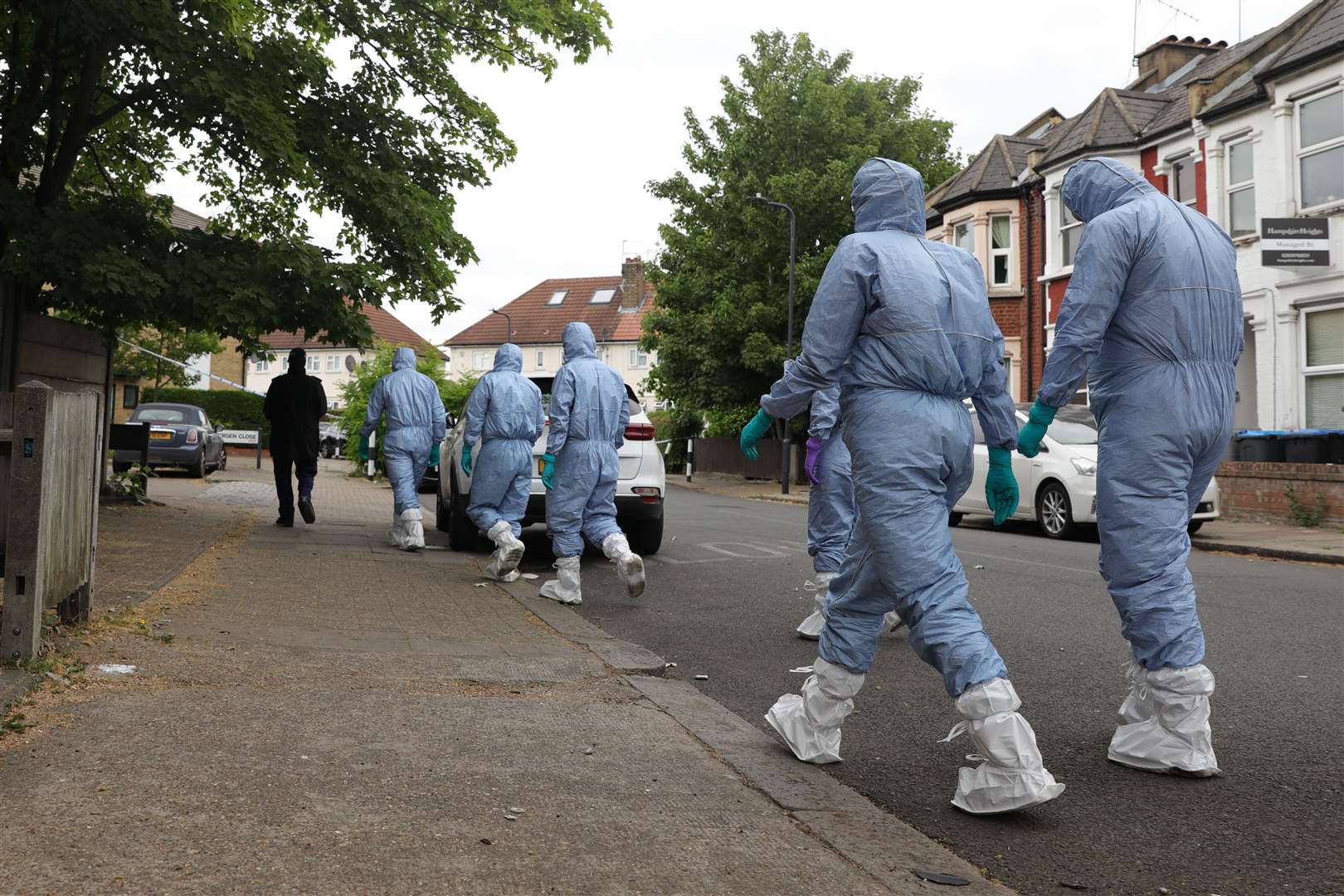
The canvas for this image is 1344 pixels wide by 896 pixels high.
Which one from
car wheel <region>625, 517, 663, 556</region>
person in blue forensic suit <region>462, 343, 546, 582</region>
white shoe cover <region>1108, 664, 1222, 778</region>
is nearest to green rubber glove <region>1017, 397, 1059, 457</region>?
white shoe cover <region>1108, 664, 1222, 778</region>

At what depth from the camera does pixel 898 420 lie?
392 cm

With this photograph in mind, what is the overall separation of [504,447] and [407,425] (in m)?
2.19

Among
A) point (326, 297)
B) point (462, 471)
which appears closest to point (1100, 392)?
point (462, 471)

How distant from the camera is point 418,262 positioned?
41.3ft

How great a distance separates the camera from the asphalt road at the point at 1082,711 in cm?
329

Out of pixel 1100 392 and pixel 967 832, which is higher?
pixel 1100 392

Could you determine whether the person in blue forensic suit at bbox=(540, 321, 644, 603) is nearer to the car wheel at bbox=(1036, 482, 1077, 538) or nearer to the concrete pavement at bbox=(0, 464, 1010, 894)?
the concrete pavement at bbox=(0, 464, 1010, 894)

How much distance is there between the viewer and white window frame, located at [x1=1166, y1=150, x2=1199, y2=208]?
Result: 21.5 meters

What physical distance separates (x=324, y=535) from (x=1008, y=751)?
9.72 metres

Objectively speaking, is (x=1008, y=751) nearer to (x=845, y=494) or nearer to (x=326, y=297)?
(x=845, y=494)

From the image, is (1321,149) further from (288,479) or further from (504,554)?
(288,479)

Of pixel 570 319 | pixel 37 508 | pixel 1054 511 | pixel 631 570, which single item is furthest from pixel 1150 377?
pixel 570 319

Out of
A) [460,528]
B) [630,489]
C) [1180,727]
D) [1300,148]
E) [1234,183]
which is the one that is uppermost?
[1300,148]

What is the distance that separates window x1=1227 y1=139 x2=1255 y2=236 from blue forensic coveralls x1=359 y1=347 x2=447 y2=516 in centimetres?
1423
